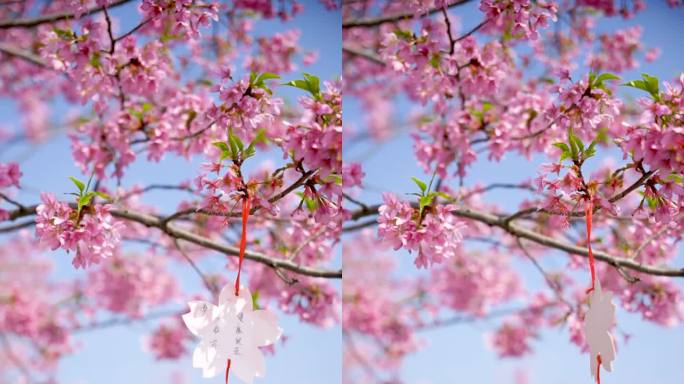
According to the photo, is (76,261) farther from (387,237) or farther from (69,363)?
(69,363)

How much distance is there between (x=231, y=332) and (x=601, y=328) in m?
0.60

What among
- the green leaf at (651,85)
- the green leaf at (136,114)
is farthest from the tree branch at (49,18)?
the green leaf at (651,85)

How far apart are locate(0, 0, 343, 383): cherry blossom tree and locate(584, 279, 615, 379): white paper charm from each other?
0.46m

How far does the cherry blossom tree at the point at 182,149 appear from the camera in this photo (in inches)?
43.2

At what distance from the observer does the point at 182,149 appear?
1.53 m

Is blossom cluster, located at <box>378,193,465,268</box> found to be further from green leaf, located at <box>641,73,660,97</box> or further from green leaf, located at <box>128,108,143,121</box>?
green leaf, located at <box>128,108,143,121</box>

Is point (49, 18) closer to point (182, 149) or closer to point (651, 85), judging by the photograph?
point (182, 149)

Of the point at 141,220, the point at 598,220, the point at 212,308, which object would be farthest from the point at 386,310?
the point at 212,308

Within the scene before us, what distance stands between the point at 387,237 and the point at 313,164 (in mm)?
204

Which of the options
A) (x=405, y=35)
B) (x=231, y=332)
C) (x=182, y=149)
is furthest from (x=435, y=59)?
(x=231, y=332)

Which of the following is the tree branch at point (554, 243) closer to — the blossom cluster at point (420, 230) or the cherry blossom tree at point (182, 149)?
the blossom cluster at point (420, 230)

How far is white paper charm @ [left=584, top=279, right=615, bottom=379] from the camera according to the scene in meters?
1.04

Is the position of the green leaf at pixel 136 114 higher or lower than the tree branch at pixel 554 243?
higher

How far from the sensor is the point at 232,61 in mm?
1962
